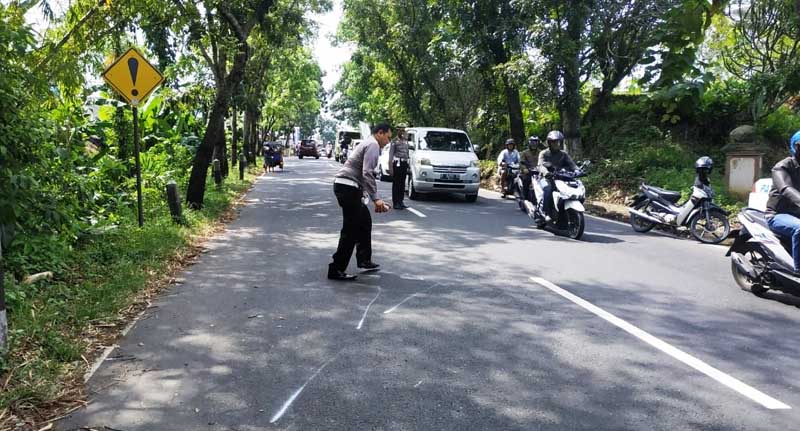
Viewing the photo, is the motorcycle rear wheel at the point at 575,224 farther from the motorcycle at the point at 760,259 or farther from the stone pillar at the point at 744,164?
the stone pillar at the point at 744,164

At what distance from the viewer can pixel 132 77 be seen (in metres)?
9.46

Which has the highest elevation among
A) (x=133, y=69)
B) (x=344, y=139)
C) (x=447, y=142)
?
(x=133, y=69)

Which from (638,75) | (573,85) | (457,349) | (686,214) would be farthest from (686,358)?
(638,75)

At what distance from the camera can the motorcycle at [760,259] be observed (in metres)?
6.21

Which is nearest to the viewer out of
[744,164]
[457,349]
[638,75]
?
[457,349]

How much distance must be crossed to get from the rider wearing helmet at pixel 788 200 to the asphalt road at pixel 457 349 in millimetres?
683

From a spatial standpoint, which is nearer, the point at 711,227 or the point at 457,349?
the point at 457,349

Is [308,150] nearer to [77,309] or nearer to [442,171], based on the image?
[442,171]

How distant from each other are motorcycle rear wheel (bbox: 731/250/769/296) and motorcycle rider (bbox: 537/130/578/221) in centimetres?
423

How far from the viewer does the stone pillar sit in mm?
13016

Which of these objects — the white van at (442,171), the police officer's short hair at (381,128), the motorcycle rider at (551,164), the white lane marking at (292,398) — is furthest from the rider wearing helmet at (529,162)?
the white lane marking at (292,398)

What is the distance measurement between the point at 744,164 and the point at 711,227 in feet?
12.4

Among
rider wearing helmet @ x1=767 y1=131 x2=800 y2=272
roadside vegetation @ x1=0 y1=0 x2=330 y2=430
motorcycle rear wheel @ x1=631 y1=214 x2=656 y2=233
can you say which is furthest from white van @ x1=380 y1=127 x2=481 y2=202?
rider wearing helmet @ x1=767 y1=131 x2=800 y2=272

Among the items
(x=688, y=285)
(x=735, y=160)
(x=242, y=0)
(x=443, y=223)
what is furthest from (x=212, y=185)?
(x=688, y=285)
